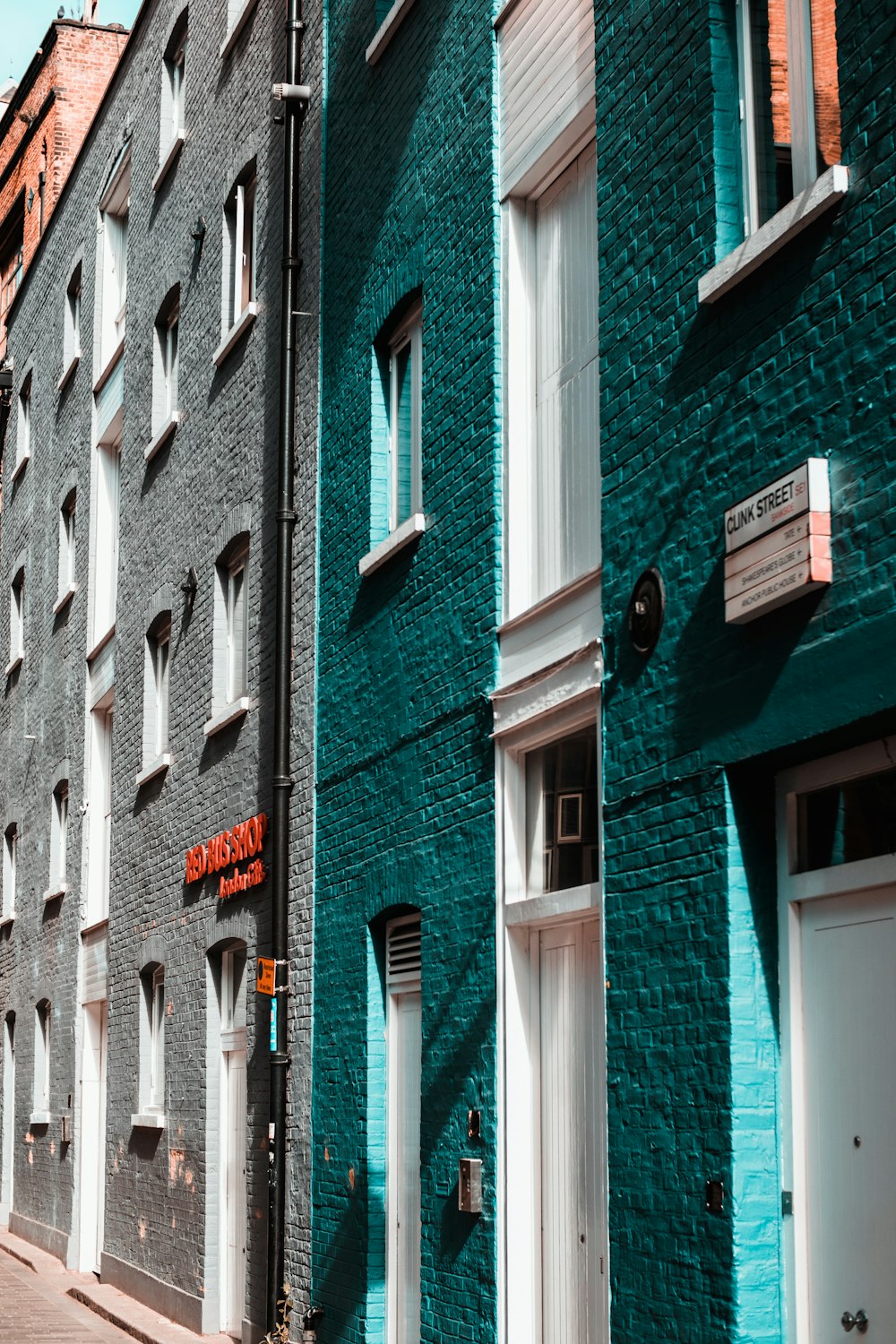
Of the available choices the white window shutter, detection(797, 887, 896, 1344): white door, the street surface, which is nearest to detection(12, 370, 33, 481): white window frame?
the street surface

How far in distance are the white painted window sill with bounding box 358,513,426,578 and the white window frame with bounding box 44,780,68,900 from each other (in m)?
12.7

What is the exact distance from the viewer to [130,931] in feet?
59.5

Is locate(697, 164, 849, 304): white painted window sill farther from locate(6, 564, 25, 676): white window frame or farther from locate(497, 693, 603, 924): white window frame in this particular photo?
locate(6, 564, 25, 676): white window frame

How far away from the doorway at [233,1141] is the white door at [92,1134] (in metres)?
5.44

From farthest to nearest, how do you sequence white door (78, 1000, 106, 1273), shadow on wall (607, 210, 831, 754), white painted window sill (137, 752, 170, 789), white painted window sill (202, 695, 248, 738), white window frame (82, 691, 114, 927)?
1. white window frame (82, 691, 114, 927)
2. white door (78, 1000, 106, 1273)
3. white painted window sill (137, 752, 170, 789)
4. white painted window sill (202, 695, 248, 738)
5. shadow on wall (607, 210, 831, 754)

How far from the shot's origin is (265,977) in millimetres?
12508

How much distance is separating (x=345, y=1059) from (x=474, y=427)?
13.7ft

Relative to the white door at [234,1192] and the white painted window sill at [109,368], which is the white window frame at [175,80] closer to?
the white painted window sill at [109,368]

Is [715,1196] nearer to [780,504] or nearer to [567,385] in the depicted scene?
[780,504]

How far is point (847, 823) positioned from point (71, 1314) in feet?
39.7

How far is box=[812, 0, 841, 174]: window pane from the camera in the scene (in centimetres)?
663

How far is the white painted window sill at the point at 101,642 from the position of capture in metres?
20.2

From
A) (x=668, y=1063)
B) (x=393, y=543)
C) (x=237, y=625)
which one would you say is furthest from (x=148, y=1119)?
(x=668, y=1063)

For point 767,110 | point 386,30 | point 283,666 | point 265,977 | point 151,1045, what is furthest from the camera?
point 151,1045
